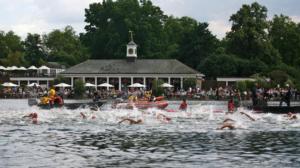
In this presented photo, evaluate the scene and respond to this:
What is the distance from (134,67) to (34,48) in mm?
52571

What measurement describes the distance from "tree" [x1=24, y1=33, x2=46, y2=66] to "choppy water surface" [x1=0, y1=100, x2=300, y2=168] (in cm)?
10907

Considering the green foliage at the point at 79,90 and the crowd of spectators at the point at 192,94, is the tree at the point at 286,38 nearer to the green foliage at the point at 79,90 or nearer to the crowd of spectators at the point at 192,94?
the crowd of spectators at the point at 192,94

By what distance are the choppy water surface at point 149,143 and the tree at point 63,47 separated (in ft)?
336

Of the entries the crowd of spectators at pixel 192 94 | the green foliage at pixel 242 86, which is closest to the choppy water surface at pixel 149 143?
the crowd of spectators at pixel 192 94

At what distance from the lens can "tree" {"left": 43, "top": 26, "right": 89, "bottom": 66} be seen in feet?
477

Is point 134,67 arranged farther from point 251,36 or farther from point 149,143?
point 149,143

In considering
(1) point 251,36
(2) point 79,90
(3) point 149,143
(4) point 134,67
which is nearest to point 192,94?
(2) point 79,90

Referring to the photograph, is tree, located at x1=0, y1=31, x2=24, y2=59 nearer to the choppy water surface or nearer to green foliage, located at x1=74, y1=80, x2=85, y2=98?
green foliage, located at x1=74, y1=80, x2=85, y2=98

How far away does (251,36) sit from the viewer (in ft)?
358

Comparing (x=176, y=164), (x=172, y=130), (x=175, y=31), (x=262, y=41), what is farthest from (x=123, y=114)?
(x=175, y=31)

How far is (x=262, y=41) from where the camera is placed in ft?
357

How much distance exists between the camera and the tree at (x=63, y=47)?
145 metres

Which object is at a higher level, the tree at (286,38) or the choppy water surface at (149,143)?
the tree at (286,38)

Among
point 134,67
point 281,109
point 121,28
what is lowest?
point 281,109
